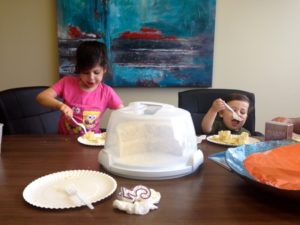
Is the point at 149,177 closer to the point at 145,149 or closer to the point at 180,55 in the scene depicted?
the point at 145,149

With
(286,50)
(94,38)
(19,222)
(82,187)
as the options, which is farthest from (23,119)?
(286,50)

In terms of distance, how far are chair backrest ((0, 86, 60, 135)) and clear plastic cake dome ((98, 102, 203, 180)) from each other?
3.01 feet

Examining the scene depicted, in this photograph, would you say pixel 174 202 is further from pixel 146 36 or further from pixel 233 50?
pixel 233 50

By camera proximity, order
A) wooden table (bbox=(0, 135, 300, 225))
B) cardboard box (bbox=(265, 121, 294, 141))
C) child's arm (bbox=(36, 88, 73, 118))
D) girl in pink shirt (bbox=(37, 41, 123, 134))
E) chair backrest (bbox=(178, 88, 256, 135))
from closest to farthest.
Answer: wooden table (bbox=(0, 135, 300, 225)), cardboard box (bbox=(265, 121, 294, 141)), child's arm (bbox=(36, 88, 73, 118)), girl in pink shirt (bbox=(37, 41, 123, 134)), chair backrest (bbox=(178, 88, 256, 135))

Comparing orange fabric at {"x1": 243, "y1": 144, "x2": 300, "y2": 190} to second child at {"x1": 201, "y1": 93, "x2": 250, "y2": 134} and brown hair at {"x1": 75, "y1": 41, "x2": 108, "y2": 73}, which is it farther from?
brown hair at {"x1": 75, "y1": 41, "x2": 108, "y2": 73}

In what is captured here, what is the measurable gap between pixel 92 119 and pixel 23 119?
1.27ft

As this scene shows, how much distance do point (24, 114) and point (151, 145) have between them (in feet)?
3.46

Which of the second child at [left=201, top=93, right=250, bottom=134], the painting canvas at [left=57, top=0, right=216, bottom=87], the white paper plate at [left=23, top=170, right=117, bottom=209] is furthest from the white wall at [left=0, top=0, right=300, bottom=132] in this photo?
the white paper plate at [left=23, top=170, right=117, bottom=209]

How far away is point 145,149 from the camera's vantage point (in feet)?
2.88

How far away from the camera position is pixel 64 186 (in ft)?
2.48

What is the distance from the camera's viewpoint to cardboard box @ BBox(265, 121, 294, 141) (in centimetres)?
111

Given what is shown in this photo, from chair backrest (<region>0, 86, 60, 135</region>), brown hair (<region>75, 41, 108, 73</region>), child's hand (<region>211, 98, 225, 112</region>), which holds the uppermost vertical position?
brown hair (<region>75, 41, 108, 73</region>)

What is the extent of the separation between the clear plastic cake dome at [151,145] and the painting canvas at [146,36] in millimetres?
1489

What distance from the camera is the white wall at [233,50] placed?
2.35 m
